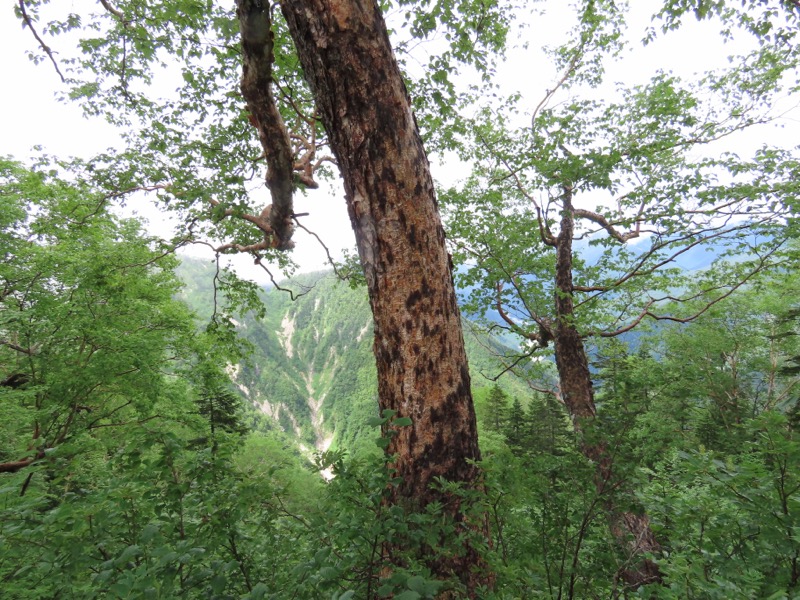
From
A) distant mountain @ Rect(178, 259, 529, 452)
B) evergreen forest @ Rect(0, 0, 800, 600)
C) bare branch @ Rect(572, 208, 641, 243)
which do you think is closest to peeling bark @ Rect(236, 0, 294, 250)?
evergreen forest @ Rect(0, 0, 800, 600)

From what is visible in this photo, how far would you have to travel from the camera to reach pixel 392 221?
240 centimetres

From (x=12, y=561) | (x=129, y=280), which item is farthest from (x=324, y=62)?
(x=129, y=280)

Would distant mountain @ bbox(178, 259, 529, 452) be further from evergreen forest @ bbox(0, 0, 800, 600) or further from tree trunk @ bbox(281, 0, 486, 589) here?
tree trunk @ bbox(281, 0, 486, 589)

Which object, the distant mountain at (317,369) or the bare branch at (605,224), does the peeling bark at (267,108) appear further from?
the distant mountain at (317,369)

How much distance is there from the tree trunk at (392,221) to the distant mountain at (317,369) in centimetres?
10013

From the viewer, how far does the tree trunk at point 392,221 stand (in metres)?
2.32

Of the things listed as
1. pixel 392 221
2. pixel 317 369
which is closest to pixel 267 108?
pixel 392 221

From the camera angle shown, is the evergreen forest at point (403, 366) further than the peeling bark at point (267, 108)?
No

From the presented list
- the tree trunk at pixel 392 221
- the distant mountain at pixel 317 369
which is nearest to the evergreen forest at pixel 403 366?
the tree trunk at pixel 392 221

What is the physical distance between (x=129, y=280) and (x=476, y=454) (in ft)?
34.0

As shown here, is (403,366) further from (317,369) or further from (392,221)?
(317,369)

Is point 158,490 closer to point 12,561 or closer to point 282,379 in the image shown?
point 12,561

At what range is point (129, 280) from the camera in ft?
30.3

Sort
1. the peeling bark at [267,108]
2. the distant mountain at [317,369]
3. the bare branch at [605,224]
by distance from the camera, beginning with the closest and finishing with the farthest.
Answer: the peeling bark at [267,108] → the bare branch at [605,224] → the distant mountain at [317,369]
